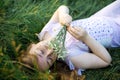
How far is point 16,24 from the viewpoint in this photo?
304 cm

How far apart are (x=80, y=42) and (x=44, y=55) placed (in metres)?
0.33

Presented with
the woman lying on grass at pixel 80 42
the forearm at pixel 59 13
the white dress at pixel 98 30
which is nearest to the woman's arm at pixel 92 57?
the woman lying on grass at pixel 80 42

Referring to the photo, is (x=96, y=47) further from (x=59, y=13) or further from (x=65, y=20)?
(x=59, y=13)

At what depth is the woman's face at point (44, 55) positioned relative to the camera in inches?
105

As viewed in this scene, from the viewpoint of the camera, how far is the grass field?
250 centimetres

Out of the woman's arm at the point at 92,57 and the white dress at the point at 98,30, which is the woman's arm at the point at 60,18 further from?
the woman's arm at the point at 92,57

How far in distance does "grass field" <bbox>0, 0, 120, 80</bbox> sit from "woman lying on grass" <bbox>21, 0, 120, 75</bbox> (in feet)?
0.25

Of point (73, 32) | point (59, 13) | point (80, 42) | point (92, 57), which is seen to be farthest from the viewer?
point (59, 13)

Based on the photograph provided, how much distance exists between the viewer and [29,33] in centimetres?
305

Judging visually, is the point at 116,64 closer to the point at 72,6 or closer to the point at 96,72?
the point at 96,72

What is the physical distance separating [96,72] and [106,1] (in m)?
→ 1.08

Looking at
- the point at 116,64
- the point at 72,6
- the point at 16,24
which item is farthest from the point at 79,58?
the point at 72,6

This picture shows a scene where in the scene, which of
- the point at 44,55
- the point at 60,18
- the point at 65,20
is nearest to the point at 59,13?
the point at 60,18

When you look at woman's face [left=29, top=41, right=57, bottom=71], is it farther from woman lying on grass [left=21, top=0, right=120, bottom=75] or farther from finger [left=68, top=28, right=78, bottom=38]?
finger [left=68, top=28, right=78, bottom=38]
